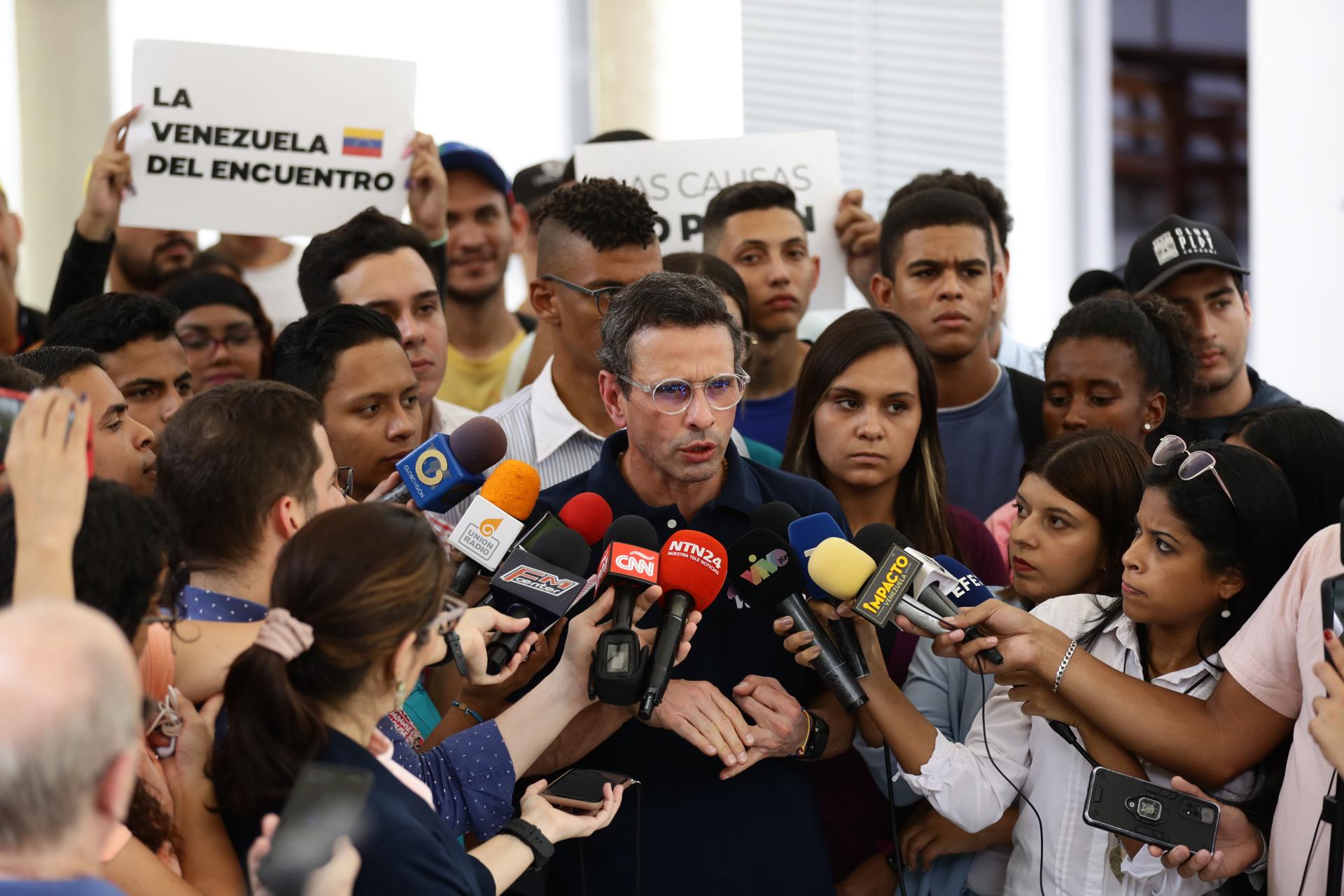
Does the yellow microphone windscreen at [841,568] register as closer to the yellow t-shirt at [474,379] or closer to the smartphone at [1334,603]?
the smartphone at [1334,603]

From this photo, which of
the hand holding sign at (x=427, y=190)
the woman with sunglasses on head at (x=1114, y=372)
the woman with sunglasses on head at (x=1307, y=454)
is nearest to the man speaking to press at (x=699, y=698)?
the woman with sunglasses on head at (x=1307, y=454)

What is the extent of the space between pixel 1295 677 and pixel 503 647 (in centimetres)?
136

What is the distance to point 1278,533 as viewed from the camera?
2.65 meters

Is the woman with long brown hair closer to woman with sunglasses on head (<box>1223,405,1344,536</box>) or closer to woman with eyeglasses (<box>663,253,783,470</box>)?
woman with eyeglasses (<box>663,253,783,470</box>)

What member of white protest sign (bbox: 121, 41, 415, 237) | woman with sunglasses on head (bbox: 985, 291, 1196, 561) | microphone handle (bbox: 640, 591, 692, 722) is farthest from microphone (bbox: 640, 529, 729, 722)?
white protest sign (bbox: 121, 41, 415, 237)

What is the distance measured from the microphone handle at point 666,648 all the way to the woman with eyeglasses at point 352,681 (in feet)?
1.27

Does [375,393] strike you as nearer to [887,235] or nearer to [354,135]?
[354,135]

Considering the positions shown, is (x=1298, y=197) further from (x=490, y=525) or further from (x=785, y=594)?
(x=490, y=525)

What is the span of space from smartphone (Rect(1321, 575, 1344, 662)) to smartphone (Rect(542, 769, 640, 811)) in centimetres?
114

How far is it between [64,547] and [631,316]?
125 cm

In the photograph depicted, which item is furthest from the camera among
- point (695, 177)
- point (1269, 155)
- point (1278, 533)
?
point (1269, 155)

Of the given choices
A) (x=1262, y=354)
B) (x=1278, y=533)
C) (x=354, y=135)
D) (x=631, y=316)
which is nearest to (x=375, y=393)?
(x=631, y=316)

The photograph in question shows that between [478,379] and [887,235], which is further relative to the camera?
[478,379]

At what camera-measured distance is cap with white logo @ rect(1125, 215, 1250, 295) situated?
4078 millimetres
